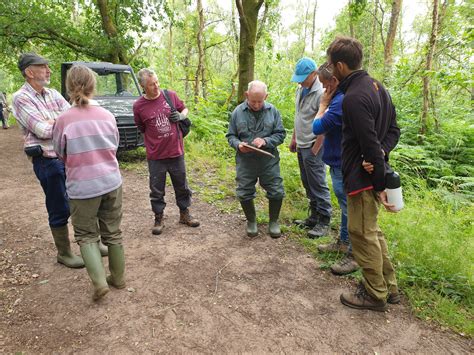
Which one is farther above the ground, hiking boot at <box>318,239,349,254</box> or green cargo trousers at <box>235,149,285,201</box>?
green cargo trousers at <box>235,149,285,201</box>

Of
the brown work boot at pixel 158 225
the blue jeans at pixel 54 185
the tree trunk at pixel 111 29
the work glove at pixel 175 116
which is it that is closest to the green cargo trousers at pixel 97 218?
the blue jeans at pixel 54 185

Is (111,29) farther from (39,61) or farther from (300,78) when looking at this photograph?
(300,78)

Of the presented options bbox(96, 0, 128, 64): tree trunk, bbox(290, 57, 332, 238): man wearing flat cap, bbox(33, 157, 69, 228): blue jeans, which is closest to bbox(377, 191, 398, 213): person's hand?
bbox(290, 57, 332, 238): man wearing flat cap

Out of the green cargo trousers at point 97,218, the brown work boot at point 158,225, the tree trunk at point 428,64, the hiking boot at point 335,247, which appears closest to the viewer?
the green cargo trousers at point 97,218

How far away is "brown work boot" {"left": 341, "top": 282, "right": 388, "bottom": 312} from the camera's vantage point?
9.00 feet

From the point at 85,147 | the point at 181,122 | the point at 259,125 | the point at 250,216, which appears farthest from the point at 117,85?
the point at 85,147

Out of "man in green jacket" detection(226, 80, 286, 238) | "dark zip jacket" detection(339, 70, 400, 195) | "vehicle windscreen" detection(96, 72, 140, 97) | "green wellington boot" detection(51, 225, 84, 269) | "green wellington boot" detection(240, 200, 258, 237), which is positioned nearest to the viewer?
"dark zip jacket" detection(339, 70, 400, 195)

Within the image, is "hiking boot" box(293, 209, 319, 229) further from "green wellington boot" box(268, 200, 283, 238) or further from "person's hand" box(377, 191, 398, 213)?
"person's hand" box(377, 191, 398, 213)

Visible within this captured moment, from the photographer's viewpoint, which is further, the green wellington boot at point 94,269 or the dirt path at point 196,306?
the green wellington boot at point 94,269

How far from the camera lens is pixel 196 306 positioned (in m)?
2.85

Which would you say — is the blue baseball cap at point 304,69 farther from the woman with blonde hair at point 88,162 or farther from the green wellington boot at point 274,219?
the woman with blonde hair at point 88,162

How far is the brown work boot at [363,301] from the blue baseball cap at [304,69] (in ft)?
7.72

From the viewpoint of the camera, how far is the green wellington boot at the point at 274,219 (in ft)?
13.7

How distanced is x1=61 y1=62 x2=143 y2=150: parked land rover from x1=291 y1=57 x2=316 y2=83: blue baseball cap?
4.83m
